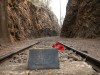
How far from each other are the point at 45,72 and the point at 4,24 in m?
11.0

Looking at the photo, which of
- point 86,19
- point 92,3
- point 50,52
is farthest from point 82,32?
point 50,52

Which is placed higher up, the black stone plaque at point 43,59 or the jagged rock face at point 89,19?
the jagged rock face at point 89,19

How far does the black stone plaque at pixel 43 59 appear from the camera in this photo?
3.69 metres

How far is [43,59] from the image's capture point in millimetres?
3797

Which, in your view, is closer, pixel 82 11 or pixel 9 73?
pixel 9 73

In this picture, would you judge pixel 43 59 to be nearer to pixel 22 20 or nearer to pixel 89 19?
pixel 89 19

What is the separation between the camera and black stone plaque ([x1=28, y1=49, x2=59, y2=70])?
3.69m

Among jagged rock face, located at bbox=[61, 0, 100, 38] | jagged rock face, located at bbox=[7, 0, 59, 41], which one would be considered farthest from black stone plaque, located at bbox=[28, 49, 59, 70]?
jagged rock face, located at bbox=[61, 0, 100, 38]

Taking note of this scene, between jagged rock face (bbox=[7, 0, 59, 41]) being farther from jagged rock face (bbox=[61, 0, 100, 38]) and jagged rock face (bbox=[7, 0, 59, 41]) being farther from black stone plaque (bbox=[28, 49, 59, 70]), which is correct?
black stone plaque (bbox=[28, 49, 59, 70])

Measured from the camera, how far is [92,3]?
63.8 ft

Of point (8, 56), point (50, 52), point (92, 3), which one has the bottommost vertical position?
point (8, 56)

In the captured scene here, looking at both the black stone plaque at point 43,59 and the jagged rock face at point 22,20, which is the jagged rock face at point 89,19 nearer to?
the jagged rock face at point 22,20

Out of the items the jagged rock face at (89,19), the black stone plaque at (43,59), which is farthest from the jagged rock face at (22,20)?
the black stone plaque at (43,59)

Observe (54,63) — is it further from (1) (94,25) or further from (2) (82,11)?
A: (2) (82,11)
